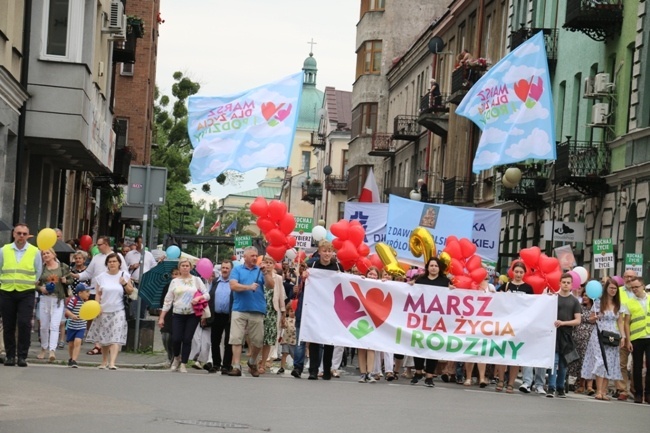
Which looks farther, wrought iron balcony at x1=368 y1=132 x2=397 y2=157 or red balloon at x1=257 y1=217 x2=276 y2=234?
wrought iron balcony at x1=368 y1=132 x2=397 y2=157

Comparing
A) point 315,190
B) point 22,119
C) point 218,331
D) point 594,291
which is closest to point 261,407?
point 218,331

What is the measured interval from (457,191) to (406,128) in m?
16.4

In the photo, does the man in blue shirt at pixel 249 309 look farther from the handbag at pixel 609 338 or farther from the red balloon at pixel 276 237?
the handbag at pixel 609 338

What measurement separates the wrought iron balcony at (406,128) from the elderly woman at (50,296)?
42.0 metres

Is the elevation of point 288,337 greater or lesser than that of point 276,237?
lesser

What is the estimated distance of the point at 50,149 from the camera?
3091cm

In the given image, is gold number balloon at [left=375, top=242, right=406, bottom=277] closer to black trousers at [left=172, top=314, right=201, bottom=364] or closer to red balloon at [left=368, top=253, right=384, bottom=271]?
red balloon at [left=368, top=253, right=384, bottom=271]

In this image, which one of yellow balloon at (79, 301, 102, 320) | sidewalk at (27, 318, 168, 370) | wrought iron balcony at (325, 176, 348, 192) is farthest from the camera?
wrought iron balcony at (325, 176, 348, 192)

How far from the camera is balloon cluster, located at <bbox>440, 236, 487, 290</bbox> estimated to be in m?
22.2

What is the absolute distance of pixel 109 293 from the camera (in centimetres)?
2033

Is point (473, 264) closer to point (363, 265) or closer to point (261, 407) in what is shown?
point (363, 265)

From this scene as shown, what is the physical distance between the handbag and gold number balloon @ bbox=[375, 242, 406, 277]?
3.29 metres

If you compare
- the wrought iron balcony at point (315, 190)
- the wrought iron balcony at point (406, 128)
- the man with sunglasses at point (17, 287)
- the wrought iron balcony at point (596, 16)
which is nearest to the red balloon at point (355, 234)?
the man with sunglasses at point (17, 287)

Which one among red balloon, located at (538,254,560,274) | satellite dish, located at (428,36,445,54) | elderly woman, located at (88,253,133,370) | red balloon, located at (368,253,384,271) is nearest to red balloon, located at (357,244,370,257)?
red balloon, located at (368,253,384,271)
